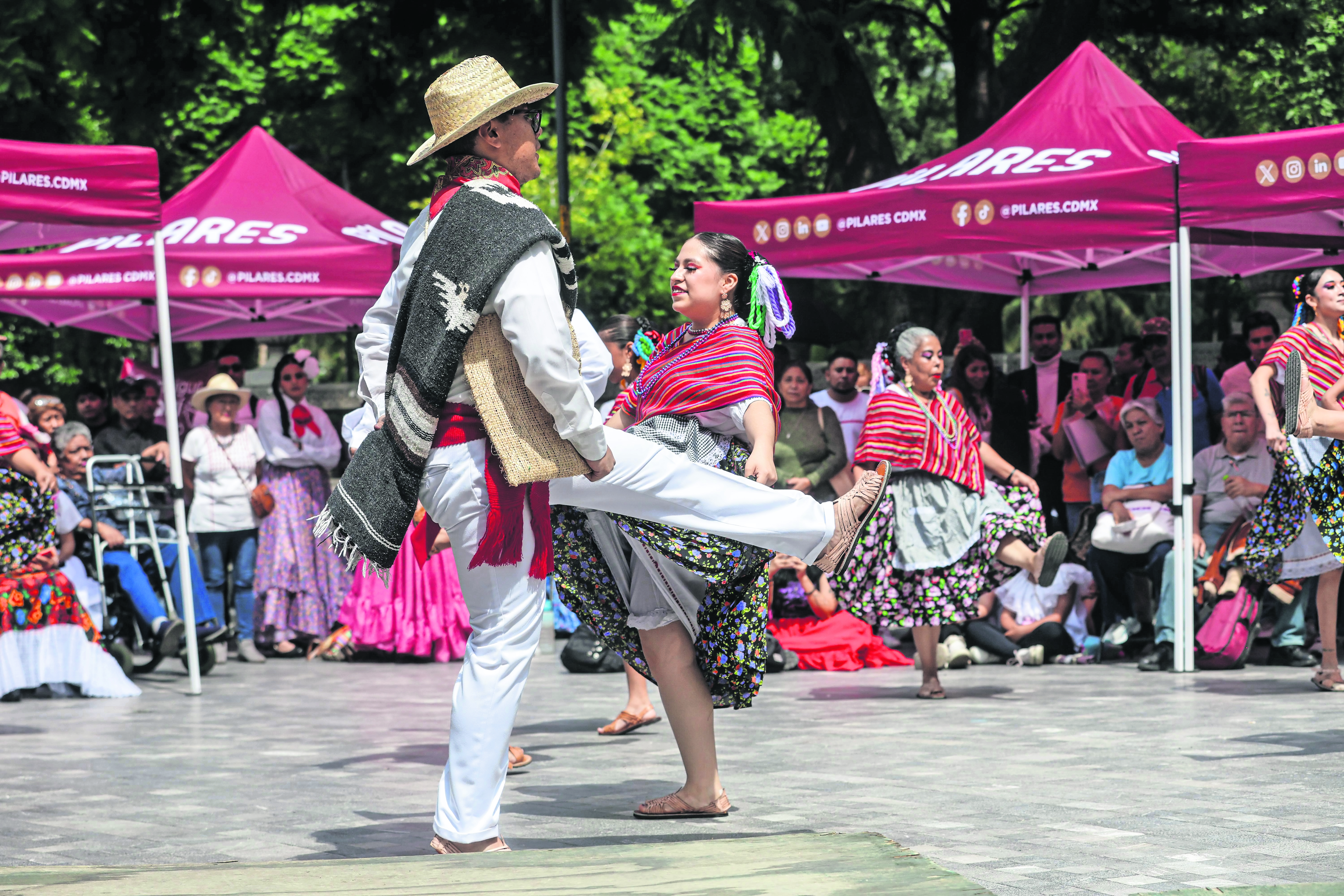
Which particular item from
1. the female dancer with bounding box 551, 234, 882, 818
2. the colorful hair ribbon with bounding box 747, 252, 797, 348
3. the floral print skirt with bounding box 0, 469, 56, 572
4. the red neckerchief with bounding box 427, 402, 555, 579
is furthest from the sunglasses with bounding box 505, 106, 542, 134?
the floral print skirt with bounding box 0, 469, 56, 572

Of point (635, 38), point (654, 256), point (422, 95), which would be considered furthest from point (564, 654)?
point (635, 38)

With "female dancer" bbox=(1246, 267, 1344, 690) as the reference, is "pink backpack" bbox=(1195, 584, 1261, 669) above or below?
below

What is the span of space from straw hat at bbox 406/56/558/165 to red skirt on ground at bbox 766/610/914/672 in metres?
6.24

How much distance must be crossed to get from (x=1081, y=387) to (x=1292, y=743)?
4.89m

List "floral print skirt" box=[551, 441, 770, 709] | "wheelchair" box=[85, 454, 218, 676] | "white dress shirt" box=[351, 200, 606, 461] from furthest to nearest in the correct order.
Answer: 1. "wheelchair" box=[85, 454, 218, 676]
2. "floral print skirt" box=[551, 441, 770, 709]
3. "white dress shirt" box=[351, 200, 606, 461]

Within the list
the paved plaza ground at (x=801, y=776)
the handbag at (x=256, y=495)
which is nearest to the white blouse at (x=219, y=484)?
the handbag at (x=256, y=495)

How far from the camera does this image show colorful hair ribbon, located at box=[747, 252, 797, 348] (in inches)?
222

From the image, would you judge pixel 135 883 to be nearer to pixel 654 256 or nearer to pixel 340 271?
pixel 340 271

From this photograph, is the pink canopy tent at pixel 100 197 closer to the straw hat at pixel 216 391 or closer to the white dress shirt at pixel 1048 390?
the straw hat at pixel 216 391

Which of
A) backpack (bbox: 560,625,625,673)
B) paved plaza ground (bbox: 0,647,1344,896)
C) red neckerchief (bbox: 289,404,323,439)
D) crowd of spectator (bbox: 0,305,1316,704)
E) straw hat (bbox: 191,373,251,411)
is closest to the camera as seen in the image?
paved plaza ground (bbox: 0,647,1344,896)

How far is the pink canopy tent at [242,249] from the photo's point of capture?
428 inches

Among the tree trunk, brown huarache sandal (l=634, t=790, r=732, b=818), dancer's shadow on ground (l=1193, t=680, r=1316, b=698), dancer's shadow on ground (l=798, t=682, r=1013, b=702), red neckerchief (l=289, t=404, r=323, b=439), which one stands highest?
the tree trunk

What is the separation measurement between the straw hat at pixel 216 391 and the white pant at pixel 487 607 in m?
7.23

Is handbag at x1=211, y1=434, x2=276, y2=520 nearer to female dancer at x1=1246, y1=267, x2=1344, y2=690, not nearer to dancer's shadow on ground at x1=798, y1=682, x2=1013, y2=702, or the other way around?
dancer's shadow on ground at x1=798, y1=682, x2=1013, y2=702
